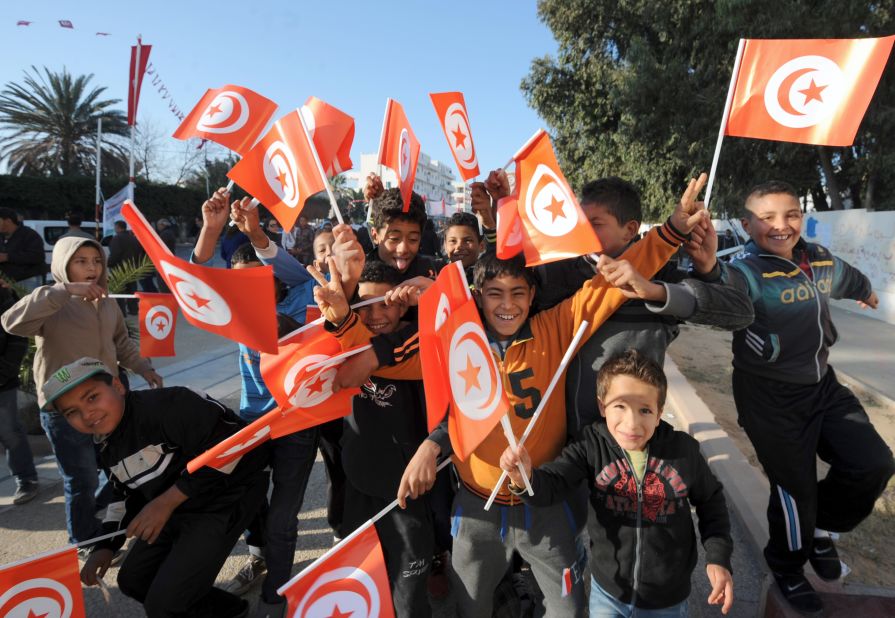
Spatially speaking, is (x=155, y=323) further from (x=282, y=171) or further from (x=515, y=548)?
(x=515, y=548)

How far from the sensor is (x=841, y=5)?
1080 cm

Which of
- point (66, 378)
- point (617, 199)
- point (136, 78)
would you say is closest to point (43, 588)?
point (66, 378)

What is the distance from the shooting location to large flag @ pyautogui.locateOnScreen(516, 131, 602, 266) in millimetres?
1826

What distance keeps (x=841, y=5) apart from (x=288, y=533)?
45.7ft

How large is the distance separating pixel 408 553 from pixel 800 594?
1.60m

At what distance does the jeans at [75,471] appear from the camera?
294 centimetres

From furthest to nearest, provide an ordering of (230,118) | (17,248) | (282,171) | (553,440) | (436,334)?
(17,248), (230,118), (282,171), (553,440), (436,334)

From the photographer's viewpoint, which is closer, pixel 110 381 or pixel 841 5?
pixel 110 381

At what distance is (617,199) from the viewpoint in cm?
222

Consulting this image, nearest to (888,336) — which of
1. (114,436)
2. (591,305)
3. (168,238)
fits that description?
(591,305)

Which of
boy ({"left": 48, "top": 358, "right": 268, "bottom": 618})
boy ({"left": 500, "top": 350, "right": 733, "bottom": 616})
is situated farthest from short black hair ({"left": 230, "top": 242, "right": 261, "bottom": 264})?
boy ({"left": 500, "top": 350, "right": 733, "bottom": 616})

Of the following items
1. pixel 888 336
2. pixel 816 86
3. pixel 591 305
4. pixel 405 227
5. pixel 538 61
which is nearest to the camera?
pixel 591 305

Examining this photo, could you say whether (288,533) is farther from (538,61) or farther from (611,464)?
(538,61)

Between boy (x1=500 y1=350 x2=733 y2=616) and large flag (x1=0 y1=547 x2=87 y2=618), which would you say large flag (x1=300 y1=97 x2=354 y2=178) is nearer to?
boy (x1=500 y1=350 x2=733 y2=616)
